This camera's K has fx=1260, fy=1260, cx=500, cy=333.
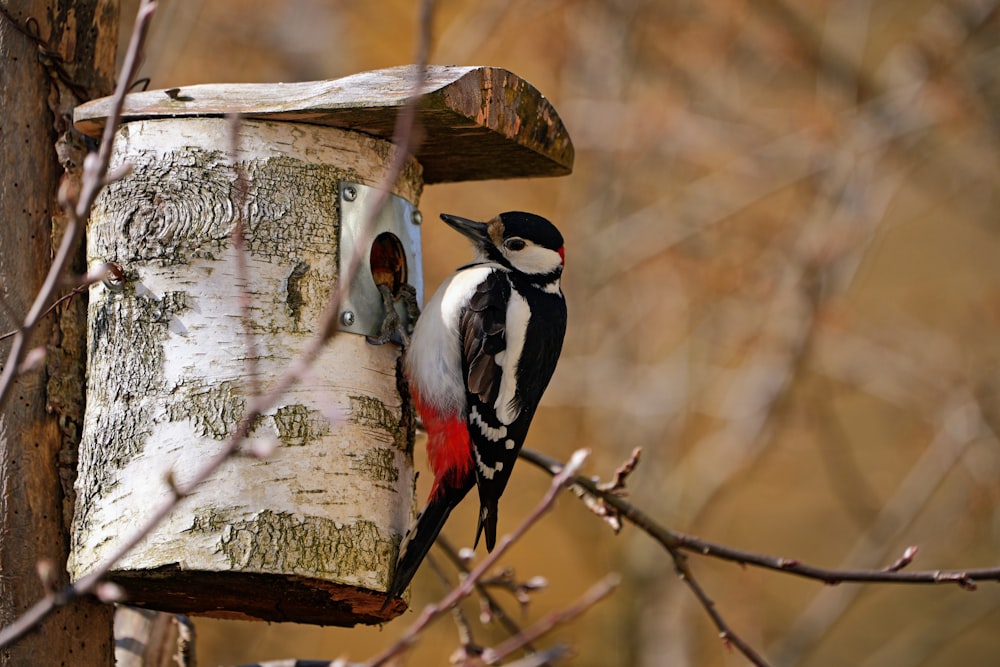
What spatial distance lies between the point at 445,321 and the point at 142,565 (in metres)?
0.96

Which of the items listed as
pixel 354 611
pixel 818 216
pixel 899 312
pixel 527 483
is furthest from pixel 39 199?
pixel 899 312

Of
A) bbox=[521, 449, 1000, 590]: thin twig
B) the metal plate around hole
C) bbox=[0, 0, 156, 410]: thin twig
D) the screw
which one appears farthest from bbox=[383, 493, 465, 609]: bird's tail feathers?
bbox=[0, 0, 156, 410]: thin twig

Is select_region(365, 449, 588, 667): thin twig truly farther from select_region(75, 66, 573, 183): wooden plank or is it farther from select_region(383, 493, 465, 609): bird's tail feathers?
select_region(75, 66, 573, 183): wooden plank

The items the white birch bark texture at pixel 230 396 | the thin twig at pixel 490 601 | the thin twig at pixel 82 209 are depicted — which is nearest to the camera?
the thin twig at pixel 82 209

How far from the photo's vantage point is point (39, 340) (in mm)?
2748

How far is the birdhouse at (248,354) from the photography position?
254 centimetres

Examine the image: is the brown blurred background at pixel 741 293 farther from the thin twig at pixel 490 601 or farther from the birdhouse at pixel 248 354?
the birdhouse at pixel 248 354

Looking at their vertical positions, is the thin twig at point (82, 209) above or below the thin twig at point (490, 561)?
above

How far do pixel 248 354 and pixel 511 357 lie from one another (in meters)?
0.78

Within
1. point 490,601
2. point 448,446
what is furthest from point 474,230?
point 490,601

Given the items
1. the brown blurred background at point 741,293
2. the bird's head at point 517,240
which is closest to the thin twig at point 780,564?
the bird's head at point 517,240

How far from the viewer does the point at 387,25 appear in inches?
295

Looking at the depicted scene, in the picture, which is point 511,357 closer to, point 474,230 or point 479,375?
point 479,375

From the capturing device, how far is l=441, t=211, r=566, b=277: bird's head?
3.45 m
